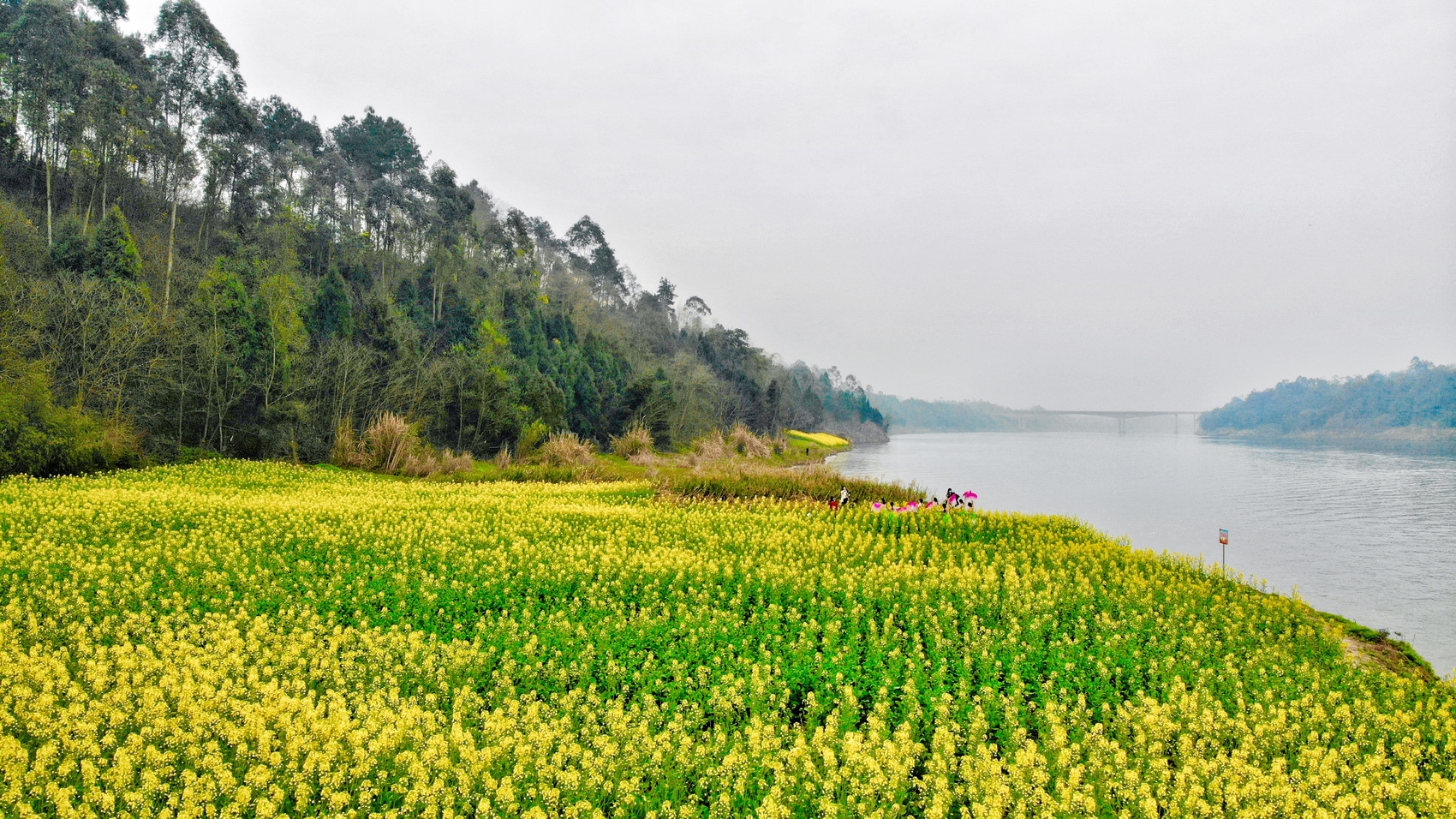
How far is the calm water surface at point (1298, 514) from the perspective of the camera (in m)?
Answer: 13.0

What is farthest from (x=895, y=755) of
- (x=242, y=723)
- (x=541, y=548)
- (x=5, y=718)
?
(x=541, y=548)

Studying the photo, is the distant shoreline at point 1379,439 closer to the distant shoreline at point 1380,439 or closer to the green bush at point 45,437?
the distant shoreline at point 1380,439

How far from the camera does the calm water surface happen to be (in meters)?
13.0

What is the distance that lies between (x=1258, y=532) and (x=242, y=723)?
25254mm

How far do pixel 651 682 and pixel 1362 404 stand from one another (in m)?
131

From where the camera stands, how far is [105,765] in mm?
3912

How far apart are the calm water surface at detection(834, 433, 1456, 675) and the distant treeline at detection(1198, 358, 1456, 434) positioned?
2002 inches

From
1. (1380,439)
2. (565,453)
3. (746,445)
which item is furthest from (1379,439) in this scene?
(565,453)

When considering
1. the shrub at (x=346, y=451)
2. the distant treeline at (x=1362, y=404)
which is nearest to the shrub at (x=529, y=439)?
the shrub at (x=346, y=451)

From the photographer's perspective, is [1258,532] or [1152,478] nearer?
[1258,532]

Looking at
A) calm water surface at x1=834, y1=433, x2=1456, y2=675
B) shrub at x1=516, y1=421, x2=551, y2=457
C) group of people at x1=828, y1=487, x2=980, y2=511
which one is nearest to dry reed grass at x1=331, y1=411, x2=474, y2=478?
shrub at x1=516, y1=421, x2=551, y2=457

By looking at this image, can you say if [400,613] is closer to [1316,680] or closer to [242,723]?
[242,723]

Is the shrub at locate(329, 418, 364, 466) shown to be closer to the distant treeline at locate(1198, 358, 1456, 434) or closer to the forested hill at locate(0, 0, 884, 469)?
the forested hill at locate(0, 0, 884, 469)

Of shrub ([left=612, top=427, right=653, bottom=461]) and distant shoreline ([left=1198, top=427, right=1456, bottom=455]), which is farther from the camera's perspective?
distant shoreline ([left=1198, top=427, right=1456, bottom=455])
